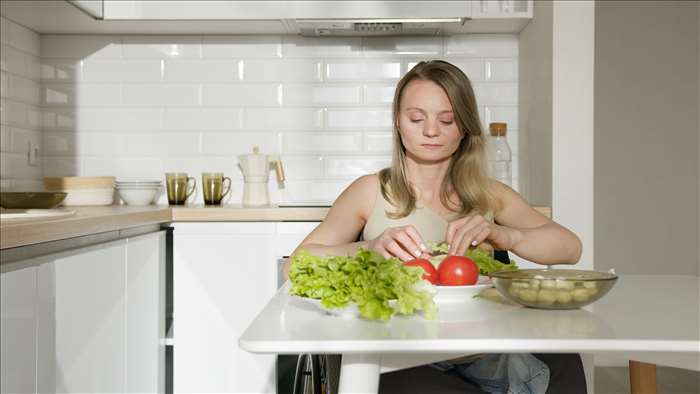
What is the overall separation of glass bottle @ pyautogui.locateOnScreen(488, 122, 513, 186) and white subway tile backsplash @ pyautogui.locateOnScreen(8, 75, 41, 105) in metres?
2.08

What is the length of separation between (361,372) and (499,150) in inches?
99.3

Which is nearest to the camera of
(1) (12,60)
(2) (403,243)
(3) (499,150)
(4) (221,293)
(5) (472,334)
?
(5) (472,334)

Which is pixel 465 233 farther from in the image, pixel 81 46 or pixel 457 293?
pixel 81 46

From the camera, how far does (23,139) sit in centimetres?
365

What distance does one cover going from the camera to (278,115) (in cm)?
385

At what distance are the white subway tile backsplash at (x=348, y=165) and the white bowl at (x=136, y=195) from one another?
82cm

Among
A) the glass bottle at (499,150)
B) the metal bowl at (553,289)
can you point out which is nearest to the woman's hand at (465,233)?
the metal bowl at (553,289)

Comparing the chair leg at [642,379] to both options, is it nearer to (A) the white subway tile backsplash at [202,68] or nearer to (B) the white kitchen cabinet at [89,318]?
(B) the white kitchen cabinet at [89,318]

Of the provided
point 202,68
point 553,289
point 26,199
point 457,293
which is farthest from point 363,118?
point 553,289

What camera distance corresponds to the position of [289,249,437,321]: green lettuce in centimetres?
129

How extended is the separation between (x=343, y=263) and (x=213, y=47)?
2686 mm

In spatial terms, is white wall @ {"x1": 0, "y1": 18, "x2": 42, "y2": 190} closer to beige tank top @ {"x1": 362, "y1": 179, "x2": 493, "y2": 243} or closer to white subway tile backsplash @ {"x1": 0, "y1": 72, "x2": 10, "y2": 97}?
white subway tile backsplash @ {"x1": 0, "y1": 72, "x2": 10, "y2": 97}

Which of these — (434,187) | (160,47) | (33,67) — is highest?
(160,47)

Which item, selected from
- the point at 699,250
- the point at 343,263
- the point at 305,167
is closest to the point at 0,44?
the point at 305,167
